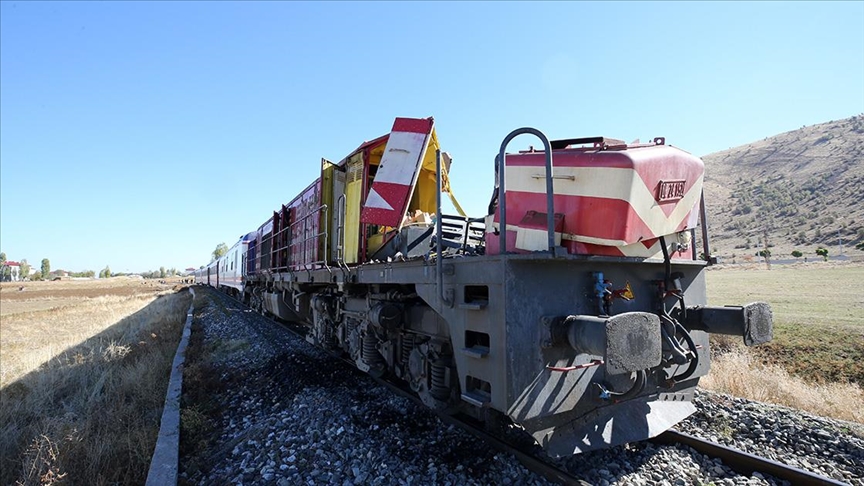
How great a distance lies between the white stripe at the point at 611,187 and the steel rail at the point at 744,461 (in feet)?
6.63

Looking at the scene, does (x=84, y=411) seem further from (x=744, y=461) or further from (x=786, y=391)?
(x=786, y=391)

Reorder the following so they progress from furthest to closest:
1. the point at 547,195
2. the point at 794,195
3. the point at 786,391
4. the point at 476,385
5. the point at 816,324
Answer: the point at 794,195, the point at 816,324, the point at 786,391, the point at 476,385, the point at 547,195

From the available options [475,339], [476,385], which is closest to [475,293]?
[475,339]

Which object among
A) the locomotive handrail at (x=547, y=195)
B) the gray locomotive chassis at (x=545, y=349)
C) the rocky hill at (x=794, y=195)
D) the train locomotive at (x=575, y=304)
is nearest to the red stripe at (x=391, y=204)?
the train locomotive at (x=575, y=304)

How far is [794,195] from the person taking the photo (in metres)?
46.5

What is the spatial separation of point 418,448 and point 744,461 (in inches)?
115

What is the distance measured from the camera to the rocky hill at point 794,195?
3016 centimetres

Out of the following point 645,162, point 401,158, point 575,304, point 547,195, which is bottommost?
point 575,304

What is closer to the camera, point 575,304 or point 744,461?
point 575,304

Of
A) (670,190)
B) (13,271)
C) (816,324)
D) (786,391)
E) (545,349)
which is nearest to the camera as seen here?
(545,349)

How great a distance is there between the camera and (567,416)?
3.46 meters

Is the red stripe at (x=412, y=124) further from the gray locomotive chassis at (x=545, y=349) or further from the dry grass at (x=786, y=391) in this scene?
the dry grass at (x=786, y=391)

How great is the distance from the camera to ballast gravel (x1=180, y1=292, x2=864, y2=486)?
371cm

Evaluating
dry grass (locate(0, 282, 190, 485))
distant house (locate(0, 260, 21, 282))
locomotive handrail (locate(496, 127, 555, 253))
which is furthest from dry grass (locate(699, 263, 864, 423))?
distant house (locate(0, 260, 21, 282))
